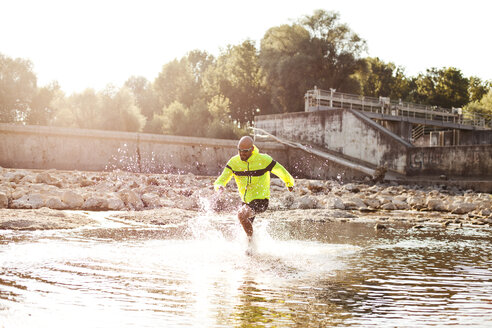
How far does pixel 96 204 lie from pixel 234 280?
8.53m

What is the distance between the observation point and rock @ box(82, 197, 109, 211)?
45.8ft

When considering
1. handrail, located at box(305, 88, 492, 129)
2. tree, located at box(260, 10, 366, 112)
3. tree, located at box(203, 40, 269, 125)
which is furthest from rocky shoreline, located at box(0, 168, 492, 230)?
tree, located at box(203, 40, 269, 125)

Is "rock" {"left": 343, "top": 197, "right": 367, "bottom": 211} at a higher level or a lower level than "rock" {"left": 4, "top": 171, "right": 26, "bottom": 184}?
lower

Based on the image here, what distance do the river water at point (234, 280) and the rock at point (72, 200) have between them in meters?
3.29

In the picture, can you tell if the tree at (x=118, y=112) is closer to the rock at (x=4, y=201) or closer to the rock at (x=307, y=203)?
the rock at (x=307, y=203)

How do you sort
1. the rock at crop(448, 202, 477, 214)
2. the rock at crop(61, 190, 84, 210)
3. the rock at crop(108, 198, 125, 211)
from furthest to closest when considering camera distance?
the rock at crop(448, 202, 477, 214) < the rock at crop(108, 198, 125, 211) < the rock at crop(61, 190, 84, 210)

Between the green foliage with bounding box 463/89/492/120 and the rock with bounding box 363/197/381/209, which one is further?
the green foliage with bounding box 463/89/492/120

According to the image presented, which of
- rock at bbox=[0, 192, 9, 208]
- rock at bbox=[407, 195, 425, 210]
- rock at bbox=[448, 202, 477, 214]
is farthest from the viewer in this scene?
rock at bbox=[407, 195, 425, 210]

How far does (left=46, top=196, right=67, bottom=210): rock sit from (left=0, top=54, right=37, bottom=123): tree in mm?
40370

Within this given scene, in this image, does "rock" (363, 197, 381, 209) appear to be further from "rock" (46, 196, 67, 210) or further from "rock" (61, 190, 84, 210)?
"rock" (46, 196, 67, 210)

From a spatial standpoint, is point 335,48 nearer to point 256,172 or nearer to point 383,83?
point 383,83

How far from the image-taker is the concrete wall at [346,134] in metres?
32.3

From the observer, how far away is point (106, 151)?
29.0 metres

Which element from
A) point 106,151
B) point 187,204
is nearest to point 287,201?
point 187,204
